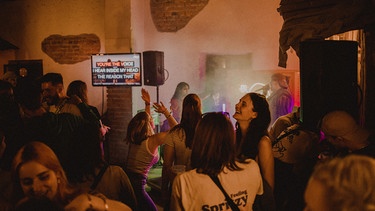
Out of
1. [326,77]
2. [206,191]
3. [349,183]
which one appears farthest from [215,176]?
[326,77]

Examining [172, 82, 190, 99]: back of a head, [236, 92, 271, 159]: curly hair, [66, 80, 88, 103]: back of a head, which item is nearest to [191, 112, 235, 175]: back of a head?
[236, 92, 271, 159]: curly hair

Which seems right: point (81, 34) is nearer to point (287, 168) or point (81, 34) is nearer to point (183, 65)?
point (183, 65)

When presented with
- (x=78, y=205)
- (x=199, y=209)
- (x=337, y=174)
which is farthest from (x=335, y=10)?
(x=78, y=205)

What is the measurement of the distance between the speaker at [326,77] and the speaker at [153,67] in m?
4.12

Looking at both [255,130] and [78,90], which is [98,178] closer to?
[255,130]

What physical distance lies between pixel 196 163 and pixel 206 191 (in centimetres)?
20

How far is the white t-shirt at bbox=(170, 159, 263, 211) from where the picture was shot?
2.20 meters

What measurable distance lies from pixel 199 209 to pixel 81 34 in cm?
749

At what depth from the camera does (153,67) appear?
7.66 meters

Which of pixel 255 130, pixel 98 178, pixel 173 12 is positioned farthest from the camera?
pixel 173 12

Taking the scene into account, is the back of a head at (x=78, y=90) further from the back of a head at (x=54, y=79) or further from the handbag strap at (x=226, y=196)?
the handbag strap at (x=226, y=196)

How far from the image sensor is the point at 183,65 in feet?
29.0

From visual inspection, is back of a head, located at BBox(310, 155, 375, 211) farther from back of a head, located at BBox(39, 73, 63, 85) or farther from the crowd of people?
back of a head, located at BBox(39, 73, 63, 85)

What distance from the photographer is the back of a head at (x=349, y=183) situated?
124 cm
